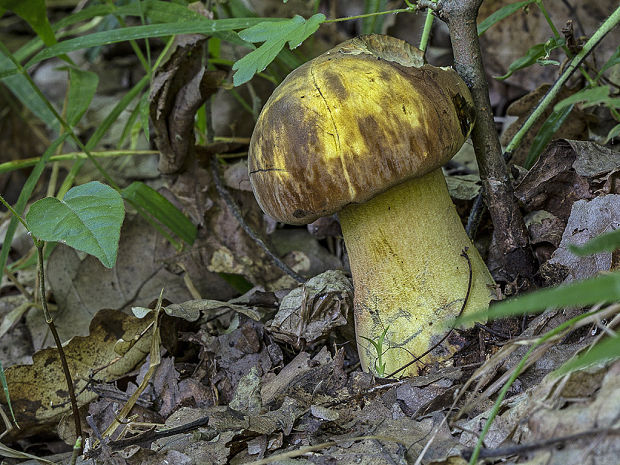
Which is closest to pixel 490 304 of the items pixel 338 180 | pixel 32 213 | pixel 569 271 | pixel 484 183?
pixel 569 271

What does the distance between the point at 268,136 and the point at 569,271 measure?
106cm

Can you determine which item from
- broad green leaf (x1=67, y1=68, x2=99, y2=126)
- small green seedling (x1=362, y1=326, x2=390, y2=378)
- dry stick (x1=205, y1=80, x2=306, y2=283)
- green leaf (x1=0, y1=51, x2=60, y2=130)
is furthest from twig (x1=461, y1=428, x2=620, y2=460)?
green leaf (x1=0, y1=51, x2=60, y2=130)

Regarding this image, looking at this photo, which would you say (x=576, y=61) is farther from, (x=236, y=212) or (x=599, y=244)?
(x=236, y=212)

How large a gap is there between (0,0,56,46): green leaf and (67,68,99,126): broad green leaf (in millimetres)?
208

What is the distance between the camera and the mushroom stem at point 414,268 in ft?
6.59

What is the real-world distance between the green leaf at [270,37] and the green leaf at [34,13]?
54.1 inches

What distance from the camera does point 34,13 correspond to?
2.77 m

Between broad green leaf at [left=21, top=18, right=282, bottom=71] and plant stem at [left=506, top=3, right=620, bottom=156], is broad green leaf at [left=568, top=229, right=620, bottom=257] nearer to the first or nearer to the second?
plant stem at [left=506, top=3, right=620, bottom=156]

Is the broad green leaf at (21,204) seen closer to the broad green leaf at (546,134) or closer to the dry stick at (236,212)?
the dry stick at (236,212)

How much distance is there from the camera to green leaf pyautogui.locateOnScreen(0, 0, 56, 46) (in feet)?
8.73

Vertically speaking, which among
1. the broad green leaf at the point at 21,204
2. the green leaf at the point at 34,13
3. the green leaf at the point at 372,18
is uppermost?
the green leaf at the point at 34,13

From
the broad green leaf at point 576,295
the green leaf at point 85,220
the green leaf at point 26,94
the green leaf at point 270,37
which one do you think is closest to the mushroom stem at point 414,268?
the green leaf at point 270,37

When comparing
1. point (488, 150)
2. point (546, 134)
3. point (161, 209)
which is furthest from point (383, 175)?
point (161, 209)

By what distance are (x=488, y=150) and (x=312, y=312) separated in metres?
0.85
